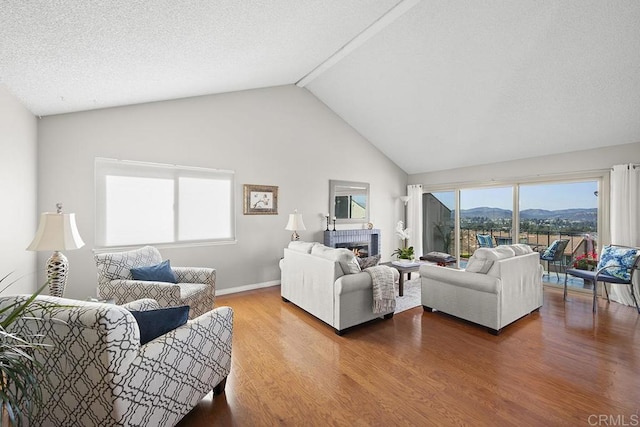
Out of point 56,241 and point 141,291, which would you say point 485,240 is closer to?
point 141,291

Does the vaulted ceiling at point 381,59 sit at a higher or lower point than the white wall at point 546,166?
higher

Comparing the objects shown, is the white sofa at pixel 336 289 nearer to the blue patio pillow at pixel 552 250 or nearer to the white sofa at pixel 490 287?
the white sofa at pixel 490 287

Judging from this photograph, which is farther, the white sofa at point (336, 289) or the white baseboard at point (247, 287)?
the white baseboard at point (247, 287)

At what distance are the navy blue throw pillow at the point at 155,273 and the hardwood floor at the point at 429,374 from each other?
96 centimetres

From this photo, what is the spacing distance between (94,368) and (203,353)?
57 centimetres

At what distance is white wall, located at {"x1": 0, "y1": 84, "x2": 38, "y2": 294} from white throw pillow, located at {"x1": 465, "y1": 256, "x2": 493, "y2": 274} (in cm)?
449

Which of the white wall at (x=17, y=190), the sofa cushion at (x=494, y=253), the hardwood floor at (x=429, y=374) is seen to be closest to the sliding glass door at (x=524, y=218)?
the hardwood floor at (x=429, y=374)

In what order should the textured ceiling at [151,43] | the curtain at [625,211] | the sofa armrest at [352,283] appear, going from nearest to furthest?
the textured ceiling at [151,43], the sofa armrest at [352,283], the curtain at [625,211]

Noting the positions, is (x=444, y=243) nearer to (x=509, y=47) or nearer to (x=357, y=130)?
(x=357, y=130)

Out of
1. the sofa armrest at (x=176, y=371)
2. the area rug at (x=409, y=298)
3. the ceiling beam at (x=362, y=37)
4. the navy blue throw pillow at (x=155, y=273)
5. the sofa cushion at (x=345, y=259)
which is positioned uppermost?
the ceiling beam at (x=362, y=37)

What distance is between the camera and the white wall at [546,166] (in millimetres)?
4043

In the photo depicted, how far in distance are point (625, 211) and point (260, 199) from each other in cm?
534

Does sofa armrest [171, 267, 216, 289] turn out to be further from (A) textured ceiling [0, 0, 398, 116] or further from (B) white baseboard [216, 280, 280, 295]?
(A) textured ceiling [0, 0, 398, 116]

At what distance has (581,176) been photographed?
14.4 ft
